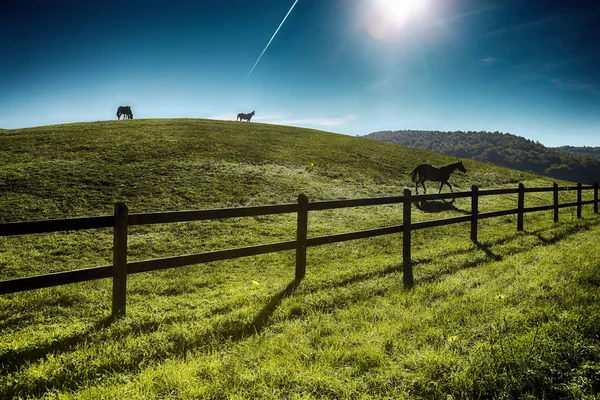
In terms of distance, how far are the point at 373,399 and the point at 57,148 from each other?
1224 inches

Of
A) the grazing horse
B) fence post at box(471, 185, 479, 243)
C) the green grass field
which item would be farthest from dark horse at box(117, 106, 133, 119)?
fence post at box(471, 185, 479, 243)

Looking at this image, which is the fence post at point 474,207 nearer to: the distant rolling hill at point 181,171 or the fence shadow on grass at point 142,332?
the fence shadow on grass at point 142,332

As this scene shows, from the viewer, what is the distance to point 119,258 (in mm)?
5172

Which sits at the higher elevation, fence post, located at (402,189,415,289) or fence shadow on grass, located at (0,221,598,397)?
fence post, located at (402,189,415,289)

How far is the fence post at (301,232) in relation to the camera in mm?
6969

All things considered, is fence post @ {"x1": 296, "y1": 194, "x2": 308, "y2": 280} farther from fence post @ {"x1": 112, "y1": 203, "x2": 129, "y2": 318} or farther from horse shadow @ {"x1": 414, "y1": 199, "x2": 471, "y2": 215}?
horse shadow @ {"x1": 414, "y1": 199, "x2": 471, "y2": 215}

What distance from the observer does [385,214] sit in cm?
1828

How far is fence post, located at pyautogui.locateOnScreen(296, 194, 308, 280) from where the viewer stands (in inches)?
274

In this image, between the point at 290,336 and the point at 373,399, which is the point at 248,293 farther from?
the point at 373,399

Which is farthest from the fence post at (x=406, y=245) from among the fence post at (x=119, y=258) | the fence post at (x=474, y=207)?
the fence post at (x=119, y=258)

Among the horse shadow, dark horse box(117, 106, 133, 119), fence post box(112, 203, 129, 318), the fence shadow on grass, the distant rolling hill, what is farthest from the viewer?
dark horse box(117, 106, 133, 119)

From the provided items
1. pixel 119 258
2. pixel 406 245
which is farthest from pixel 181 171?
pixel 119 258

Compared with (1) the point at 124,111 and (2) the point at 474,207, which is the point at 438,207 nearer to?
(2) the point at 474,207

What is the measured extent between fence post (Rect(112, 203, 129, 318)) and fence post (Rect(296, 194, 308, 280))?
314 centimetres
